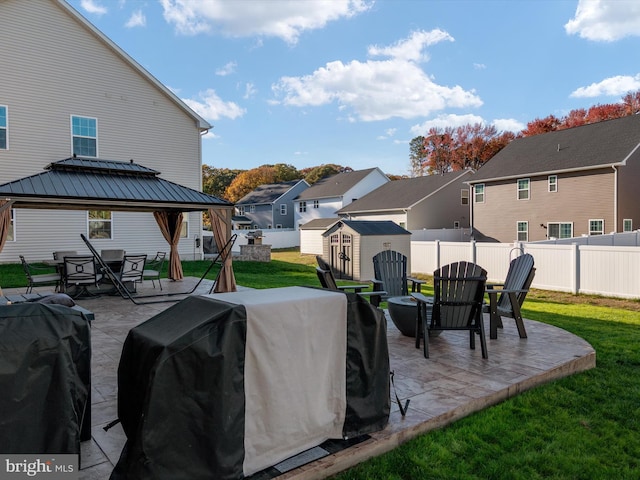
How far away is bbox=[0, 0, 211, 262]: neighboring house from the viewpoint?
13.5 meters

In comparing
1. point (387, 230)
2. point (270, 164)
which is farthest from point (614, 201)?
point (270, 164)

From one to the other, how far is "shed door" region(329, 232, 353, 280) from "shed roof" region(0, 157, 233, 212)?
6.12 meters

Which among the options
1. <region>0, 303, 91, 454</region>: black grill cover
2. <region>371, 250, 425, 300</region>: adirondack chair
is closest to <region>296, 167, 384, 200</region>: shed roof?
<region>371, 250, 425, 300</region>: adirondack chair

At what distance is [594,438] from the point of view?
2.92 metres

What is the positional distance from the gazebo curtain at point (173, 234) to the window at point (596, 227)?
56.7 feet

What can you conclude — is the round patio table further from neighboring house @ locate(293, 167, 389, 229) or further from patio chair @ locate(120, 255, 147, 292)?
neighboring house @ locate(293, 167, 389, 229)

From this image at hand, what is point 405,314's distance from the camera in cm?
518

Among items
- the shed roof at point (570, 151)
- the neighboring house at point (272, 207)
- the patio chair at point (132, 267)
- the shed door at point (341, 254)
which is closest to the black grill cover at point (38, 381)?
the patio chair at point (132, 267)

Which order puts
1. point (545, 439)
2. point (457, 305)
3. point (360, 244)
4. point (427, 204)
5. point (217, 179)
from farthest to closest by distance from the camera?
point (217, 179) → point (427, 204) → point (360, 244) → point (457, 305) → point (545, 439)

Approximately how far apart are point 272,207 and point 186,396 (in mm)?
36937

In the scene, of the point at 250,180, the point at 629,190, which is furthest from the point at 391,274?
the point at 250,180

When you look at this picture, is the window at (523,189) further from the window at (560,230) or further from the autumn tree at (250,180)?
the autumn tree at (250,180)

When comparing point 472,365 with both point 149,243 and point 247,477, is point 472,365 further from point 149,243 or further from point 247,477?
point 149,243

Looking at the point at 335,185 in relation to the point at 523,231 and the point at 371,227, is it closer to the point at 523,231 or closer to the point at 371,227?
the point at 523,231
